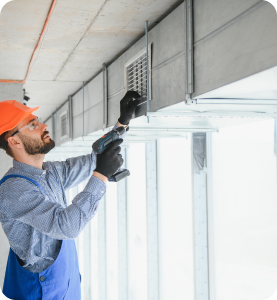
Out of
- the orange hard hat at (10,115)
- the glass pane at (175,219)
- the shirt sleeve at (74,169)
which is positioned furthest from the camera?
the glass pane at (175,219)

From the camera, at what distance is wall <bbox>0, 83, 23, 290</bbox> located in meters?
3.46

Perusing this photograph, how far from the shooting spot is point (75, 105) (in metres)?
4.63

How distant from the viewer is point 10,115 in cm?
199

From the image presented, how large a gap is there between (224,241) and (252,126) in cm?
90

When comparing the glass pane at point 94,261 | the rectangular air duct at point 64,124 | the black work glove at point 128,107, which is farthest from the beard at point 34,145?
the glass pane at point 94,261

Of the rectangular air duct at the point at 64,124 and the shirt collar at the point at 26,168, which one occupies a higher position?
the rectangular air duct at the point at 64,124

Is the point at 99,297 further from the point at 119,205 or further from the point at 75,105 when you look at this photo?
the point at 75,105

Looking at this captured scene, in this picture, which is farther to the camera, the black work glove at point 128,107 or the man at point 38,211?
the black work glove at point 128,107

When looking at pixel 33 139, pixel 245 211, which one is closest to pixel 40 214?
pixel 33 139

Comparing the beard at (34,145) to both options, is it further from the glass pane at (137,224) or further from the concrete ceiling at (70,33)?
the glass pane at (137,224)

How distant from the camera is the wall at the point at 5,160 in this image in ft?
11.4

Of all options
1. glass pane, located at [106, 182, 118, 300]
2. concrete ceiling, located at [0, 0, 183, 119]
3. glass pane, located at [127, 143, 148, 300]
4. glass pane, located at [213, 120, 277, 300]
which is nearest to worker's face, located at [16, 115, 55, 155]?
concrete ceiling, located at [0, 0, 183, 119]

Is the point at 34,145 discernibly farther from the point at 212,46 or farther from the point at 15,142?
the point at 212,46

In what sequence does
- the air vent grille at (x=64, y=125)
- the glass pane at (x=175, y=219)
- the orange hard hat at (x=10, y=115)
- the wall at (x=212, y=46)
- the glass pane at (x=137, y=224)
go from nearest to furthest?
the wall at (x=212, y=46)
the orange hard hat at (x=10, y=115)
the glass pane at (x=175, y=219)
the glass pane at (x=137, y=224)
the air vent grille at (x=64, y=125)
